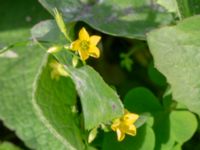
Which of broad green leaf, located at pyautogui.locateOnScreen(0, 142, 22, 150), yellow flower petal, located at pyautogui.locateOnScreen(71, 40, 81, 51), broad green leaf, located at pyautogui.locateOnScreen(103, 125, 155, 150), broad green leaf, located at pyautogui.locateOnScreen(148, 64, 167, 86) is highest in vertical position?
yellow flower petal, located at pyautogui.locateOnScreen(71, 40, 81, 51)

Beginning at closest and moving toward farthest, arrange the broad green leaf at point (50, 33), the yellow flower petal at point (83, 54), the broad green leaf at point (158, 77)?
the yellow flower petal at point (83, 54)
the broad green leaf at point (50, 33)
the broad green leaf at point (158, 77)

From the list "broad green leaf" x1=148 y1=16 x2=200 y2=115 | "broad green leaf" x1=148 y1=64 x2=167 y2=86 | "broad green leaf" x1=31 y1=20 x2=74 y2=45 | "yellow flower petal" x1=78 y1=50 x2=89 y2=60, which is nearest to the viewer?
"broad green leaf" x1=148 y1=16 x2=200 y2=115

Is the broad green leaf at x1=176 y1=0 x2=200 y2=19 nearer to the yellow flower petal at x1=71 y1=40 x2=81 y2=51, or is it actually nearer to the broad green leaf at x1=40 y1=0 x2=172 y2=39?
the broad green leaf at x1=40 y1=0 x2=172 y2=39

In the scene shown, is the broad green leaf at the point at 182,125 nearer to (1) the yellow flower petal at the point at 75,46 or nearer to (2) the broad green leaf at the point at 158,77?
(2) the broad green leaf at the point at 158,77

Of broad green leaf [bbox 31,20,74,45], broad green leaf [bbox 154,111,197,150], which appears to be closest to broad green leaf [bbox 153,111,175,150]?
broad green leaf [bbox 154,111,197,150]

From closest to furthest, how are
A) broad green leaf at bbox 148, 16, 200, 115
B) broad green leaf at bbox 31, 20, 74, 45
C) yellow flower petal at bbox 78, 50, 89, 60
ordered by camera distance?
broad green leaf at bbox 148, 16, 200, 115 → yellow flower petal at bbox 78, 50, 89, 60 → broad green leaf at bbox 31, 20, 74, 45

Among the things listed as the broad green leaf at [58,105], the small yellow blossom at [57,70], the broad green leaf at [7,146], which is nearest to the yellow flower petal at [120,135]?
the broad green leaf at [58,105]

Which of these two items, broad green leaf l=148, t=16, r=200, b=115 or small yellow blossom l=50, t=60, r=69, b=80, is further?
small yellow blossom l=50, t=60, r=69, b=80

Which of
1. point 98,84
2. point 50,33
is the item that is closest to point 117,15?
point 50,33

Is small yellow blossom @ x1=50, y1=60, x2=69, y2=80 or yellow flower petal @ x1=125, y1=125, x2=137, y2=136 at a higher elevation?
small yellow blossom @ x1=50, y1=60, x2=69, y2=80
